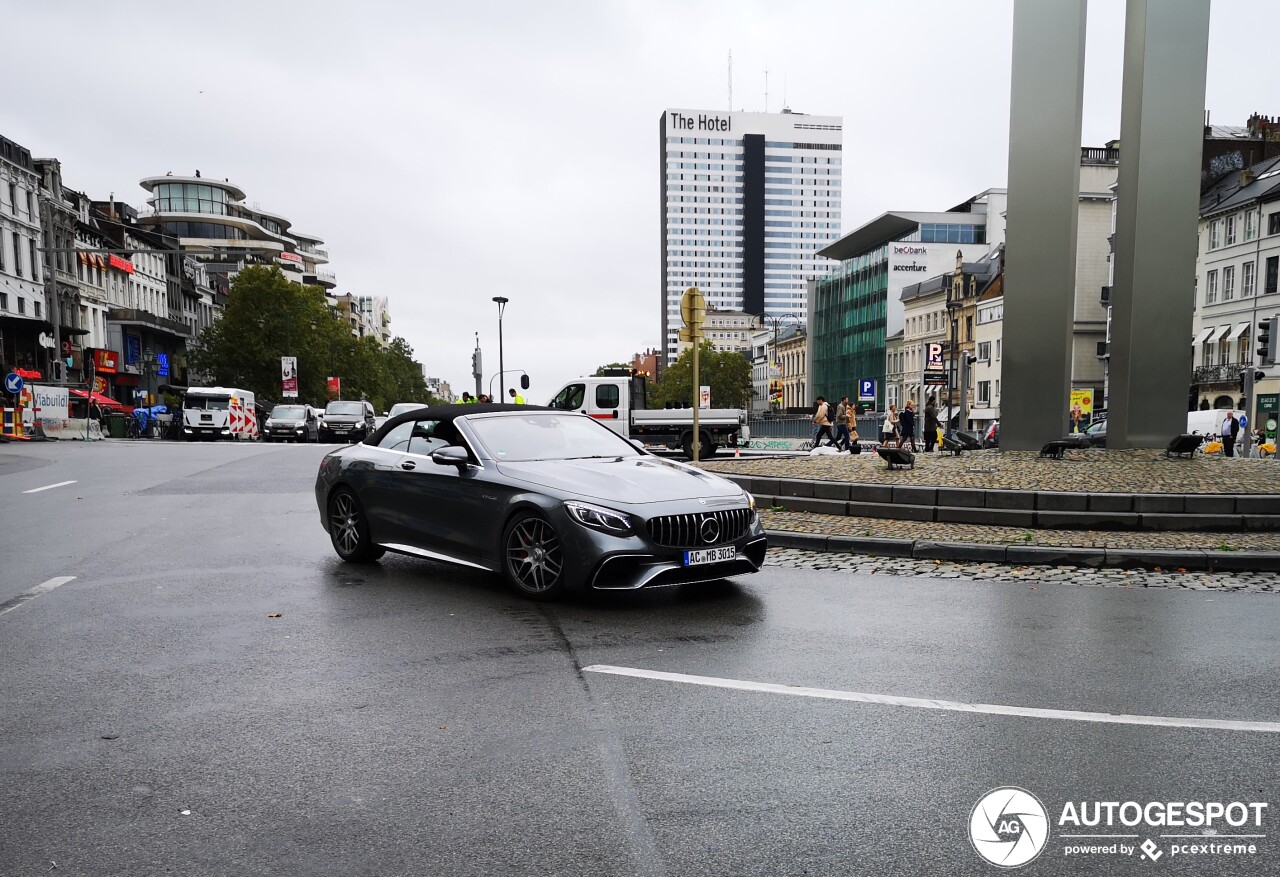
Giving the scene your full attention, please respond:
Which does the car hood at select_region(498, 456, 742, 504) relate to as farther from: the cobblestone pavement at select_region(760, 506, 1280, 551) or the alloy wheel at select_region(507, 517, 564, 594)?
the cobblestone pavement at select_region(760, 506, 1280, 551)

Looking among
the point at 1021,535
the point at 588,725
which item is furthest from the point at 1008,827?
the point at 1021,535

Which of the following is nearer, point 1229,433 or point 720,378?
point 1229,433

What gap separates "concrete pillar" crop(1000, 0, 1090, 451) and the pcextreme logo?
513 inches

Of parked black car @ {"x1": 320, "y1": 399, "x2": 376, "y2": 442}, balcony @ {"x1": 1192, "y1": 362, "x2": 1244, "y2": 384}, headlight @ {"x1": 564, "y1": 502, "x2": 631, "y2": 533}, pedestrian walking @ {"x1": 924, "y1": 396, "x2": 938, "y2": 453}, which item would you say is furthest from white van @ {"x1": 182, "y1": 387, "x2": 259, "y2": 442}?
balcony @ {"x1": 1192, "y1": 362, "x2": 1244, "y2": 384}

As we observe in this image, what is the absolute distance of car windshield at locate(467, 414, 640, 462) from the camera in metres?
8.01

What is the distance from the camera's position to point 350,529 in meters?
9.04

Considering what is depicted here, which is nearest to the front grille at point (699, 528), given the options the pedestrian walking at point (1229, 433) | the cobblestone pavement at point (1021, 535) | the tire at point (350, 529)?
the tire at point (350, 529)

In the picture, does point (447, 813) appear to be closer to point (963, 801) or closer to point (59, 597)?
point (963, 801)

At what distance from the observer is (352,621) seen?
260 inches

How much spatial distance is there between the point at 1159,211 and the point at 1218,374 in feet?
154

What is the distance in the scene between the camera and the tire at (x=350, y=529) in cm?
891

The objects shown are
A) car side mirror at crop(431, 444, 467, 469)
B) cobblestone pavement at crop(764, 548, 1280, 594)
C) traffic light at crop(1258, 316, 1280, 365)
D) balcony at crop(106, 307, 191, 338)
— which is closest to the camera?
car side mirror at crop(431, 444, 467, 469)

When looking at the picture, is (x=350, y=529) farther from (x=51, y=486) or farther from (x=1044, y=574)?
(x=51, y=486)

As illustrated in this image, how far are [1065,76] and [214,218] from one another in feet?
372
